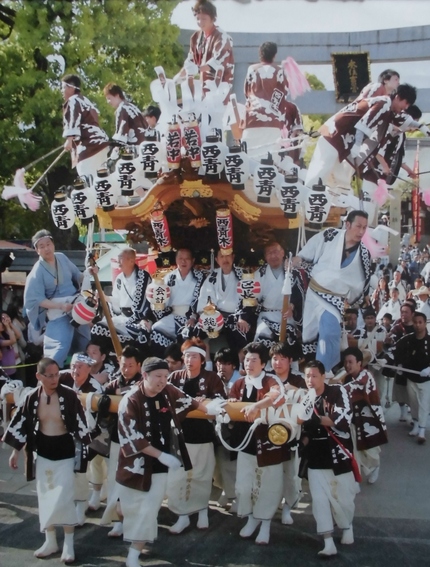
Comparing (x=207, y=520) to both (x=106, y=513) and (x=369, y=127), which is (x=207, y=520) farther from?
(x=369, y=127)

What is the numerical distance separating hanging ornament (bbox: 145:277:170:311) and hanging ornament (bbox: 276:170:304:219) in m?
1.51

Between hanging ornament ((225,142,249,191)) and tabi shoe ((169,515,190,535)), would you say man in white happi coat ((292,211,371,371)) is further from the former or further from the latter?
tabi shoe ((169,515,190,535))

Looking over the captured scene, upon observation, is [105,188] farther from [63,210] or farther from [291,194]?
[291,194]

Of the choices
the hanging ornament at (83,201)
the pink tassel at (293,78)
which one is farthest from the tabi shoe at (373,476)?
the pink tassel at (293,78)

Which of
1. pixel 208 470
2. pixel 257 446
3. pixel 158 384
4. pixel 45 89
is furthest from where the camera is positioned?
pixel 45 89

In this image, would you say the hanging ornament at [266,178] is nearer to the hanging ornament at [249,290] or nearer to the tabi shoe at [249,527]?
the hanging ornament at [249,290]

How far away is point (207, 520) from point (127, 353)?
1.53m

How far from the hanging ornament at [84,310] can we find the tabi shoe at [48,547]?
81.6 inches

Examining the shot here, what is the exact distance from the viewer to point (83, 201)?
687cm

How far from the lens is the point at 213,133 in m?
6.66

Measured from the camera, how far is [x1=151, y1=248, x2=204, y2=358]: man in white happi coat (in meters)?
7.07

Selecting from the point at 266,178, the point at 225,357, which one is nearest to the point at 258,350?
the point at 225,357

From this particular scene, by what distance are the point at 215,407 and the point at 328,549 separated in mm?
1312

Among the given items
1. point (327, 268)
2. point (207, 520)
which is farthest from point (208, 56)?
point (207, 520)
